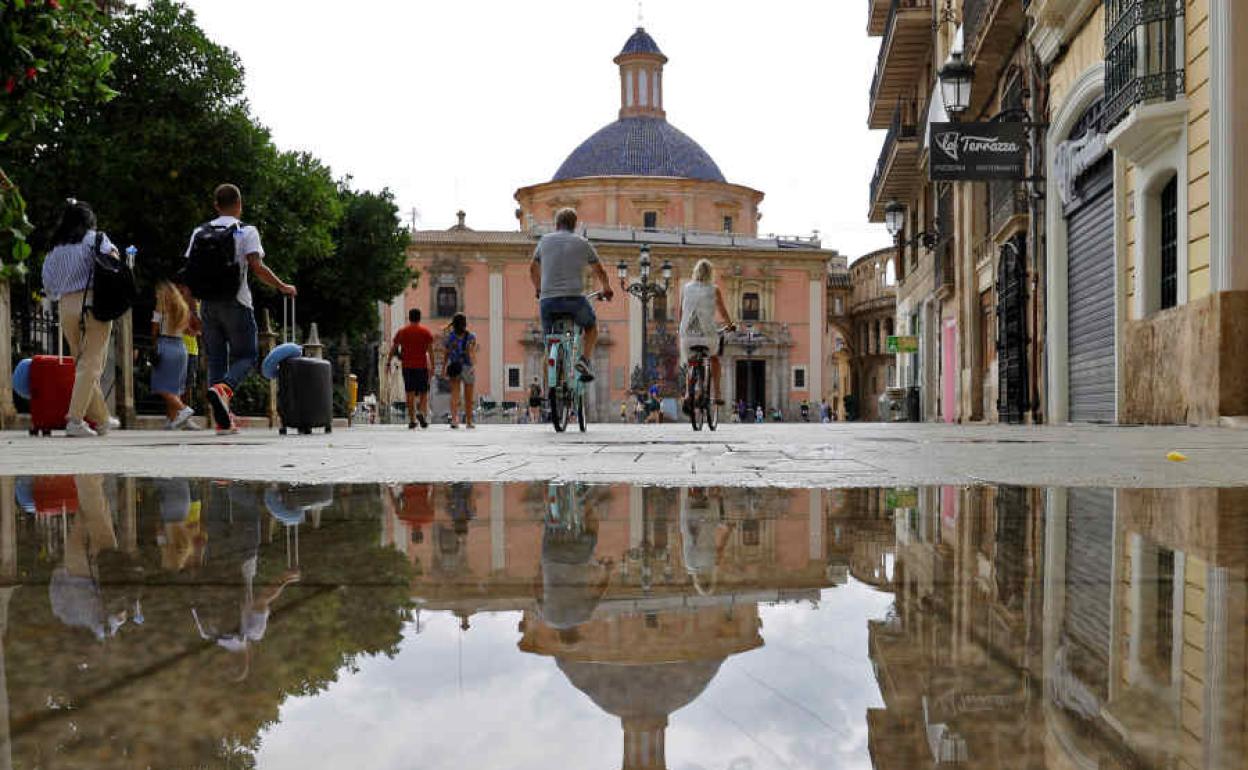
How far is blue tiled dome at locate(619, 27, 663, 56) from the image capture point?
55125mm

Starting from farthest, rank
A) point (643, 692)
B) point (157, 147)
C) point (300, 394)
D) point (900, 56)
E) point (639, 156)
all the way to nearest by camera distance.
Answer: point (639, 156) < point (900, 56) < point (157, 147) < point (300, 394) < point (643, 692)

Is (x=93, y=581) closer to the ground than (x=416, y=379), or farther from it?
closer to the ground

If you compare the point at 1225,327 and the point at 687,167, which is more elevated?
the point at 687,167

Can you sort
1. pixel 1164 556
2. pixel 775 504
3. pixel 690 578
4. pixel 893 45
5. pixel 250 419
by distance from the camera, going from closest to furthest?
pixel 690 578
pixel 1164 556
pixel 775 504
pixel 250 419
pixel 893 45

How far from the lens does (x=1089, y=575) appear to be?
1133 millimetres

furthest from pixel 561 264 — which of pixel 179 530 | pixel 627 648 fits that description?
pixel 627 648

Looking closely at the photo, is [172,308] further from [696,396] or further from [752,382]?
[752,382]

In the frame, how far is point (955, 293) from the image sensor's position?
18.9 meters

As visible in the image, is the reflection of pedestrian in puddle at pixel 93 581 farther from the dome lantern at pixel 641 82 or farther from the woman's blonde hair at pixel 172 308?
the dome lantern at pixel 641 82

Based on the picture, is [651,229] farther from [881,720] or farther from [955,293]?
[881,720]

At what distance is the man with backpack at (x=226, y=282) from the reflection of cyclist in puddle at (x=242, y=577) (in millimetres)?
4590

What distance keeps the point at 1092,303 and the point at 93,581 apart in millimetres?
11877

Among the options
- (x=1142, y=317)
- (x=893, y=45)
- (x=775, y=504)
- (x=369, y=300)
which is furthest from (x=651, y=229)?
(x=775, y=504)

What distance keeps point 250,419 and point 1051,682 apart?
16432 millimetres
